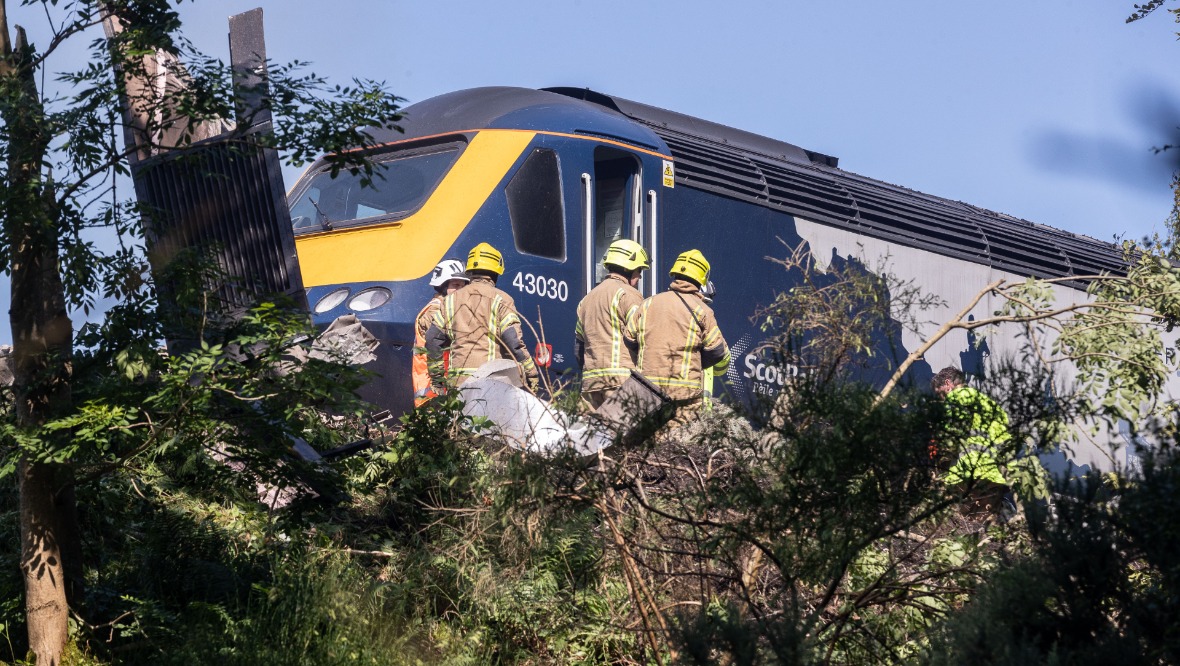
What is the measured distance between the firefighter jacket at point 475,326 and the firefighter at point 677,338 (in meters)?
0.83

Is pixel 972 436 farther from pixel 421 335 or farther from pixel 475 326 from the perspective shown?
pixel 421 335

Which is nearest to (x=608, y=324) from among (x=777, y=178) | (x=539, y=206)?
(x=539, y=206)

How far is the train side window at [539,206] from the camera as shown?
33.4ft

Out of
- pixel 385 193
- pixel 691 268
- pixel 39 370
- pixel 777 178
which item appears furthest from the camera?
pixel 777 178

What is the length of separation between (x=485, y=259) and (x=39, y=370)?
4.19 m

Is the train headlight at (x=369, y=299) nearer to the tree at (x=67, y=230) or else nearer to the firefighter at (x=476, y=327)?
the firefighter at (x=476, y=327)

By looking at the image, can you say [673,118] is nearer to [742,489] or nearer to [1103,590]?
[742,489]

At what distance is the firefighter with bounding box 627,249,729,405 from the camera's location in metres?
9.08

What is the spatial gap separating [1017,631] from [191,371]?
132 inches

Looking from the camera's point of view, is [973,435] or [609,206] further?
[609,206]

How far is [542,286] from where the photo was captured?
33.4ft

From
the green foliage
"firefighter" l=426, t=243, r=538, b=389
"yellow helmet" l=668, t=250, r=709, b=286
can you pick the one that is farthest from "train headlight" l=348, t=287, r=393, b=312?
the green foliage

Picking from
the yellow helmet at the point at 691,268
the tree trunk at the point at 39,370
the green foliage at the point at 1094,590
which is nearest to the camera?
the green foliage at the point at 1094,590

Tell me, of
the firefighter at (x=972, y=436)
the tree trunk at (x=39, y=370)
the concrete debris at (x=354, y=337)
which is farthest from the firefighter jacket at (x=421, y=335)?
the firefighter at (x=972, y=436)
